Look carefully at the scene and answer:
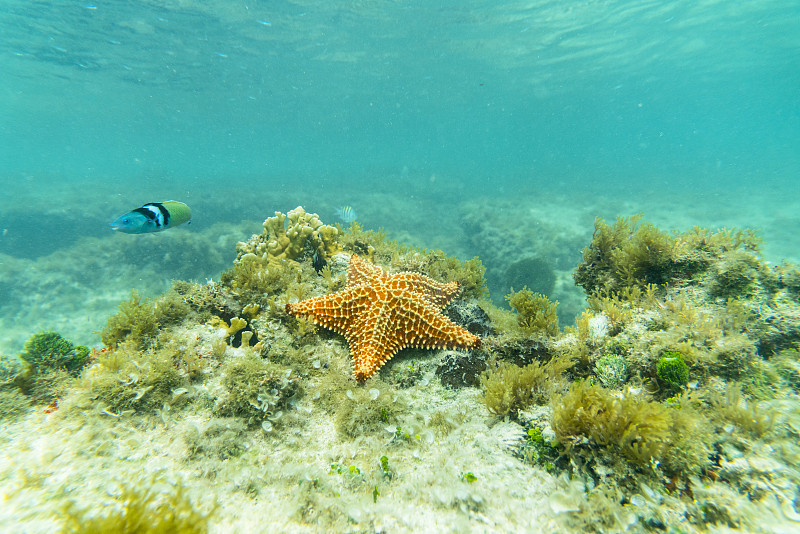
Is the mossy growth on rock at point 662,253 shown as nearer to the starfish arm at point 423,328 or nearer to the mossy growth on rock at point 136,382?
the starfish arm at point 423,328

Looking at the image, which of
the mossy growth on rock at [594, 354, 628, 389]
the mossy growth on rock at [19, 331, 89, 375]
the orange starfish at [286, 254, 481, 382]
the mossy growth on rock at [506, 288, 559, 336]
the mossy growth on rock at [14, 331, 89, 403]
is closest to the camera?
the mossy growth on rock at [594, 354, 628, 389]

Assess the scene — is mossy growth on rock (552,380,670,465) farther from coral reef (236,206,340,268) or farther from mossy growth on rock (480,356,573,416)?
coral reef (236,206,340,268)

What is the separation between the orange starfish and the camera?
3562mm

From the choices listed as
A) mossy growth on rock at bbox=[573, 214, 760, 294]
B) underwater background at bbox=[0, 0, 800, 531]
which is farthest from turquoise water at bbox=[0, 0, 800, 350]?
mossy growth on rock at bbox=[573, 214, 760, 294]

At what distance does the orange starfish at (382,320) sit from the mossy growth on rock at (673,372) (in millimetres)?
1739

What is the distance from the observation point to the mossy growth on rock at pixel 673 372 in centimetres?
286

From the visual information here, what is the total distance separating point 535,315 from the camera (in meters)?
4.05

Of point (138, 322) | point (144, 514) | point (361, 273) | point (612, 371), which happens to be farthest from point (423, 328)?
point (138, 322)

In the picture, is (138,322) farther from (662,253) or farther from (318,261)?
(662,253)

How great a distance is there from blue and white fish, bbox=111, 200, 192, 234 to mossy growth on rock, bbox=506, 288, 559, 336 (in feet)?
16.1

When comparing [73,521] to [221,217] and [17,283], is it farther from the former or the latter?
[221,217]

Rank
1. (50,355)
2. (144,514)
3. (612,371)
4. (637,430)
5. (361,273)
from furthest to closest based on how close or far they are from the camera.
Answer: (361,273), (50,355), (612,371), (637,430), (144,514)

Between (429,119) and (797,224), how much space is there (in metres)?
95.9

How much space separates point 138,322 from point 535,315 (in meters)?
5.24
